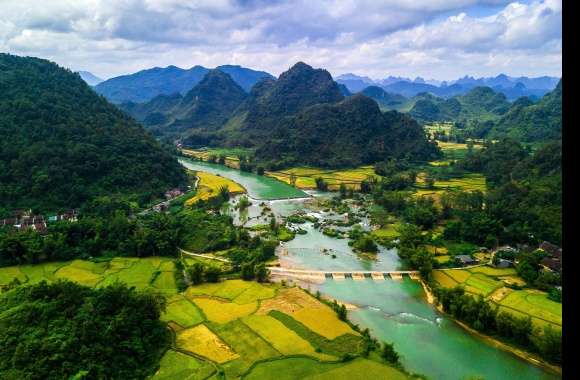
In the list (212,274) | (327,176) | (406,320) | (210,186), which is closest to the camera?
(406,320)

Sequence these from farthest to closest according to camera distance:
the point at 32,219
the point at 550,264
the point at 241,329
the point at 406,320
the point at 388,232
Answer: the point at 388,232
the point at 32,219
the point at 550,264
the point at 406,320
the point at 241,329

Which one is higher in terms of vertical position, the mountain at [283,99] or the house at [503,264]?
the mountain at [283,99]

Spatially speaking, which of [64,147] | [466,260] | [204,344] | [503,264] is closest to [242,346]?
[204,344]

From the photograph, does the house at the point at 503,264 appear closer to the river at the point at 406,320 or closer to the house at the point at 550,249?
the house at the point at 550,249

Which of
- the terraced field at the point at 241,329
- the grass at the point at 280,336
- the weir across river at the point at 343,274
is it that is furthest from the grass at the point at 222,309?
the weir across river at the point at 343,274

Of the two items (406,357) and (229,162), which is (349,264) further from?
(229,162)

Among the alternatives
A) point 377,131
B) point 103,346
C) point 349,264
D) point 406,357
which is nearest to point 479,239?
point 349,264

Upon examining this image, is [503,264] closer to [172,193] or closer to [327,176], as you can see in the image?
[172,193]
